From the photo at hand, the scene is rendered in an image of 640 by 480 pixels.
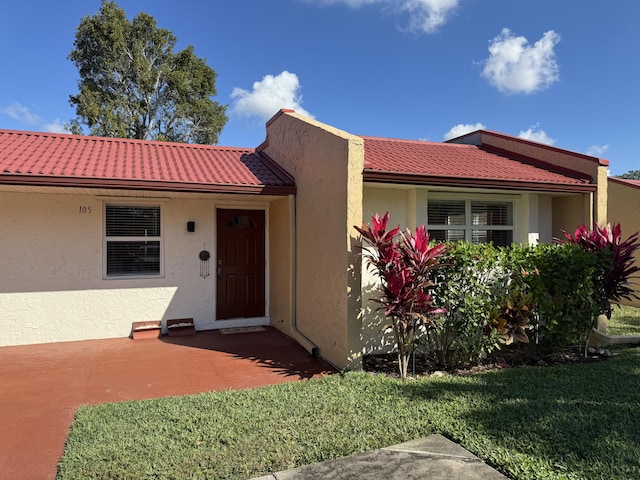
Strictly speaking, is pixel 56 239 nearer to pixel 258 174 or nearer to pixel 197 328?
pixel 197 328

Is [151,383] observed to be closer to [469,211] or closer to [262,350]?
[262,350]

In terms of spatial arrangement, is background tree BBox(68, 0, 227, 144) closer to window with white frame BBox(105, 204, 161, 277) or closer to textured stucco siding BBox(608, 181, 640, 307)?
window with white frame BBox(105, 204, 161, 277)

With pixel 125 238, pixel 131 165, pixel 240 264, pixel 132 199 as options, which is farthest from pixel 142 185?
pixel 240 264

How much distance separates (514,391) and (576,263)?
2.58m

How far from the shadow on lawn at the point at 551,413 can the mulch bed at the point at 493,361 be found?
1.25 feet

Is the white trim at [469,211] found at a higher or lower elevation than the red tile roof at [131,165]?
lower

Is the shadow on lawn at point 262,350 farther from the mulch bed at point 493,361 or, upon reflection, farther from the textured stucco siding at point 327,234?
the mulch bed at point 493,361

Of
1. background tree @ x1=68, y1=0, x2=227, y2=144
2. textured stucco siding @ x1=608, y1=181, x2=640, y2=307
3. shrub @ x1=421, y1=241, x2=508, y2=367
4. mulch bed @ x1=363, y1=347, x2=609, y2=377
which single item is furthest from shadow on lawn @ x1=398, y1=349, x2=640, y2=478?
background tree @ x1=68, y1=0, x2=227, y2=144

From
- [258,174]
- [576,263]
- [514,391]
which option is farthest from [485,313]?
[258,174]

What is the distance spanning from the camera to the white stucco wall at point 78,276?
7016mm

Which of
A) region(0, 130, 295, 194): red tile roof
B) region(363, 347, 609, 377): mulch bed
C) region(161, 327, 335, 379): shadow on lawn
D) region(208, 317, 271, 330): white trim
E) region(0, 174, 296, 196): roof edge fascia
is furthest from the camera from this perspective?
region(208, 317, 271, 330): white trim

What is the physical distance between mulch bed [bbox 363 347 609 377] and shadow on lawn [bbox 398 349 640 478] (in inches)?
15.0

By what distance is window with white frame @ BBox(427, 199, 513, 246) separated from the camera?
748 centimetres

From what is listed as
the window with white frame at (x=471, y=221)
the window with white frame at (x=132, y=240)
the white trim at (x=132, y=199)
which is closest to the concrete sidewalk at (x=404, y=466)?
the window with white frame at (x=471, y=221)
